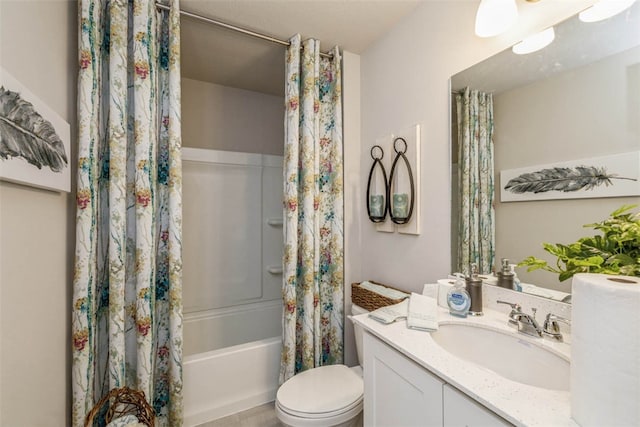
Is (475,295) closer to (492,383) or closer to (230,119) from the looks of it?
(492,383)

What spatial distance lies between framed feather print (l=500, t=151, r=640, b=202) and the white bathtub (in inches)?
64.3

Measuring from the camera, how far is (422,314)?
1.13 m

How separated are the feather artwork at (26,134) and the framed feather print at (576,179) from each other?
1.72m

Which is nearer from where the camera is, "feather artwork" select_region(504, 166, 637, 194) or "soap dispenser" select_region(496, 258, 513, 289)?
"feather artwork" select_region(504, 166, 637, 194)

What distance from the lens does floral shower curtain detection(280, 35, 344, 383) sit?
183 cm

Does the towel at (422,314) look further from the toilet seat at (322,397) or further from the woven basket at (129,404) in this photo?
the woven basket at (129,404)

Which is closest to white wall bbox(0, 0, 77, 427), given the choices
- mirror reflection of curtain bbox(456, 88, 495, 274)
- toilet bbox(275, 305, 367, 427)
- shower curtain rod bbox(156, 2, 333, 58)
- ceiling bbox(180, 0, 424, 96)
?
shower curtain rod bbox(156, 2, 333, 58)

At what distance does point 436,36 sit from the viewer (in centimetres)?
151

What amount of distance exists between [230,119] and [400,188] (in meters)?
1.93

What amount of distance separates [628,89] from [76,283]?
221 cm

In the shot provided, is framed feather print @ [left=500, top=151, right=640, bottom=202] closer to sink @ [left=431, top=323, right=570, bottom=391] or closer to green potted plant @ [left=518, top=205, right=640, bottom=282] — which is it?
green potted plant @ [left=518, top=205, right=640, bottom=282]

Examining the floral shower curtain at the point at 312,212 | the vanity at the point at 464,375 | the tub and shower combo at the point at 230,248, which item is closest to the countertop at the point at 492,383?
the vanity at the point at 464,375

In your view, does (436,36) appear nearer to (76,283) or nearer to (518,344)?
(518,344)

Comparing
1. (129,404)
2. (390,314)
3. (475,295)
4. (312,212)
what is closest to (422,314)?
(390,314)
